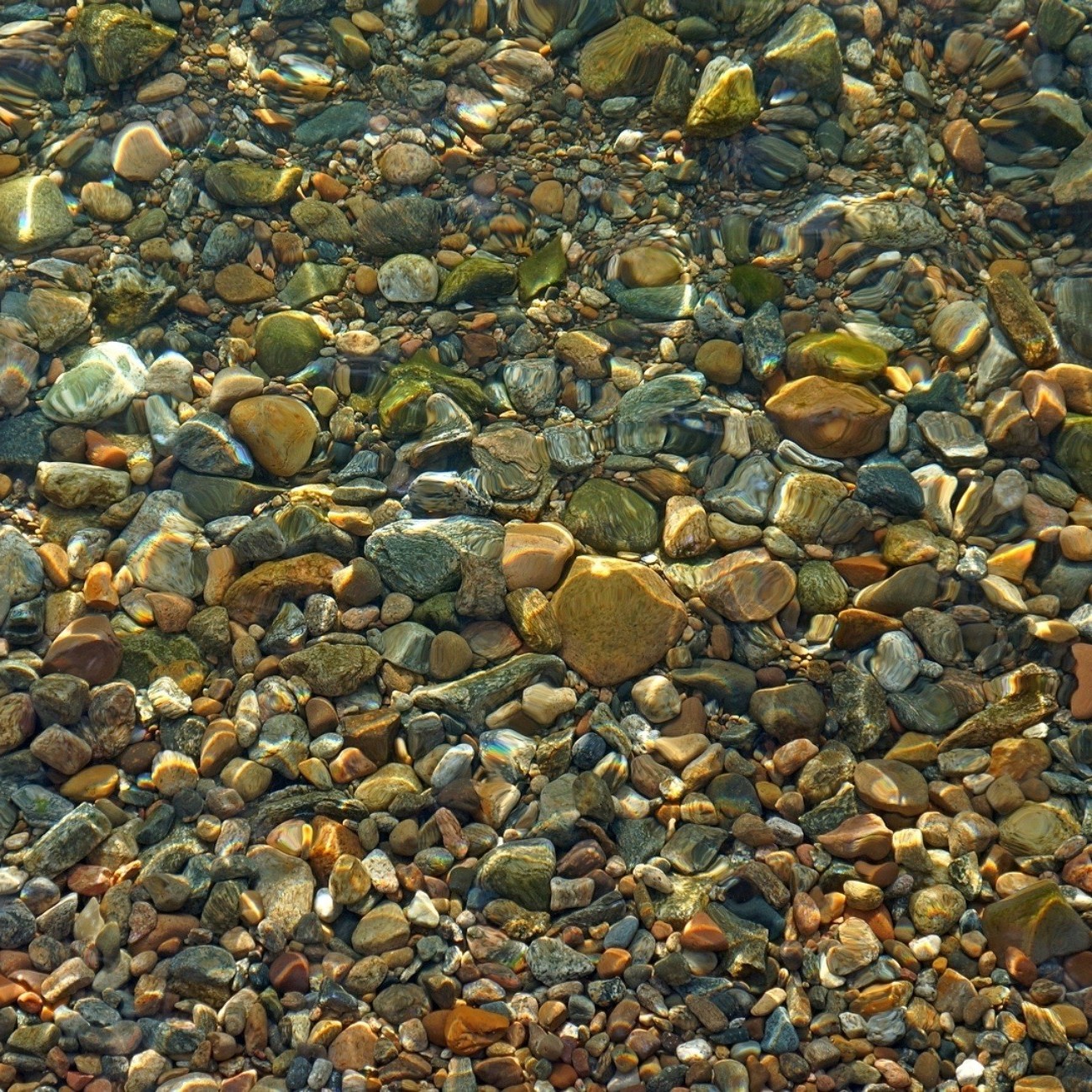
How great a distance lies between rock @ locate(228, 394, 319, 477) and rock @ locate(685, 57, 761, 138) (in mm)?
1926

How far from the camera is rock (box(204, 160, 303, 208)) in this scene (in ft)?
13.6

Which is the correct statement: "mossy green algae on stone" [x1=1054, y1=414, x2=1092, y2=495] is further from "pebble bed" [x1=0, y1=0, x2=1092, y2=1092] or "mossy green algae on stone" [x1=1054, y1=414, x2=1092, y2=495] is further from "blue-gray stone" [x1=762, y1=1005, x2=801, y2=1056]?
"blue-gray stone" [x1=762, y1=1005, x2=801, y2=1056]

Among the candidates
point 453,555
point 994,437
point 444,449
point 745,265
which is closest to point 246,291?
point 444,449

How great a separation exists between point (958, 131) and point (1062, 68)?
0.53 meters

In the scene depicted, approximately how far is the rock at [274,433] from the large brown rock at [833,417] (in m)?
1.67

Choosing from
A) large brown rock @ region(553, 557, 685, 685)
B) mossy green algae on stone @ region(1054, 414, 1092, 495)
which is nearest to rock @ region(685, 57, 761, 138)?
mossy green algae on stone @ region(1054, 414, 1092, 495)

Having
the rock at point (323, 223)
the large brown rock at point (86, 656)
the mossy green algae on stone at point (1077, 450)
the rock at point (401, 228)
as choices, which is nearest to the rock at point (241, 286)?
the rock at point (323, 223)

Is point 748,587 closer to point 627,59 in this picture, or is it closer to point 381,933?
point 381,933

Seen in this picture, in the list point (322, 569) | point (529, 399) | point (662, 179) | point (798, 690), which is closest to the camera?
point (798, 690)

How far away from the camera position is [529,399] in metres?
3.86

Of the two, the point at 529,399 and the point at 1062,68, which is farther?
the point at 1062,68

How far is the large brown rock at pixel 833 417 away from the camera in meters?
3.67

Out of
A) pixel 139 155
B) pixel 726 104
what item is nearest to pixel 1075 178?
pixel 726 104

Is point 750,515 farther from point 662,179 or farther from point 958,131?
point 958,131
